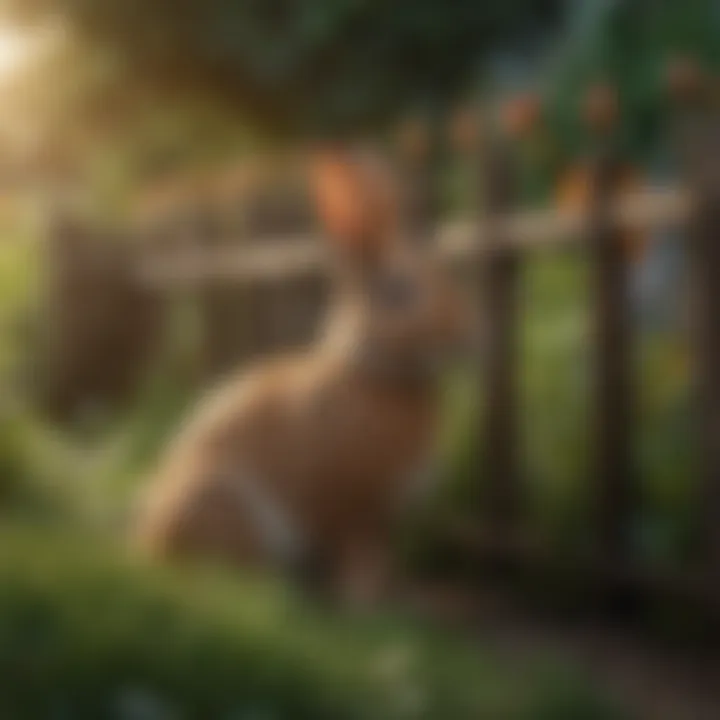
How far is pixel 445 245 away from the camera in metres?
1.17

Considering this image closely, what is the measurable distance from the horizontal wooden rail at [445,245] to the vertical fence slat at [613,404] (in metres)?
0.04

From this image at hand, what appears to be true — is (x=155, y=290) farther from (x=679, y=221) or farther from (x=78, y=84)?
(x=679, y=221)

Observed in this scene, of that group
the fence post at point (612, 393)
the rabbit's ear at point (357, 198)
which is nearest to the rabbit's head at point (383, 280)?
the rabbit's ear at point (357, 198)

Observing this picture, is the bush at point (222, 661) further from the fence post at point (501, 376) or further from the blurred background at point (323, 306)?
the fence post at point (501, 376)

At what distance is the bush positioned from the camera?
44.9 inches

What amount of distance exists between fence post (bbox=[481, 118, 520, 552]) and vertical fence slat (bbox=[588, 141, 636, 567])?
0.05m

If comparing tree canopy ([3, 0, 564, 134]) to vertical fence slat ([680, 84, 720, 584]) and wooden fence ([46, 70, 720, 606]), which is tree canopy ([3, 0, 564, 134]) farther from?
vertical fence slat ([680, 84, 720, 584])

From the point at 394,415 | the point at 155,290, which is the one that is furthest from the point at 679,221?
the point at 155,290

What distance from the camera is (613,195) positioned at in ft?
3.86

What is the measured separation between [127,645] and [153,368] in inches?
5.9

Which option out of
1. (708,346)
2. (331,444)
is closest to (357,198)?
(331,444)

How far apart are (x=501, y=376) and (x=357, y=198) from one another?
242mm

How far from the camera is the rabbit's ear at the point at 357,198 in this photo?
Result: 3.57 feet

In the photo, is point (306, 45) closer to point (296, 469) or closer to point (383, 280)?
point (383, 280)
